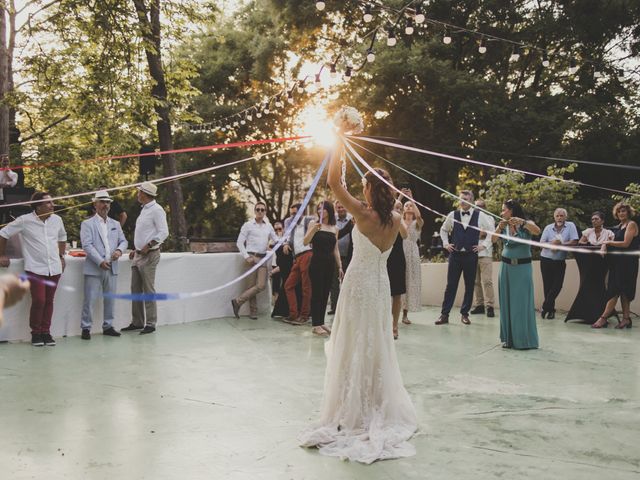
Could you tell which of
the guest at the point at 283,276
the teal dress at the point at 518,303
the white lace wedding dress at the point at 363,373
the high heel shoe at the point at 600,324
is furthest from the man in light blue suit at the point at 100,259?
the high heel shoe at the point at 600,324

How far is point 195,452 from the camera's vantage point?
A: 3.63 m

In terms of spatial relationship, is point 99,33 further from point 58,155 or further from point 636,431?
point 636,431

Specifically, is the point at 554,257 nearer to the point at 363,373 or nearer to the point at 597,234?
the point at 597,234

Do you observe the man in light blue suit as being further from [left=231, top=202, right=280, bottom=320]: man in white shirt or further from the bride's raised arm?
the bride's raised arm

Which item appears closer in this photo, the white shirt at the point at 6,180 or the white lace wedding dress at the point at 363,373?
the white lace wedding dress at the point at 363,373

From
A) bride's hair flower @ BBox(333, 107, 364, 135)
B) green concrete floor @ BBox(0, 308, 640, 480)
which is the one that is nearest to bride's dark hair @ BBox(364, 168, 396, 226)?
bride's hair flower @ BBox(333, 107, 364, 135)

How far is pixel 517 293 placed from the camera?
704 centimetres

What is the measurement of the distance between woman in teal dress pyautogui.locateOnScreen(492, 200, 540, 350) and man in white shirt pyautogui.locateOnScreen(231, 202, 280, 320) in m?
3.90

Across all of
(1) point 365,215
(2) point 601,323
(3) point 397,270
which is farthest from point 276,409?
(2) point 601,323

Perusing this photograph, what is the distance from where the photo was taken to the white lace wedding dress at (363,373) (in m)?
3.80

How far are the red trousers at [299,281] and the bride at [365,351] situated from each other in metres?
4.96

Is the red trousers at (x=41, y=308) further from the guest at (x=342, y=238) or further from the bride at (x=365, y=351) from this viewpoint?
the bride at (x=365, y=351)

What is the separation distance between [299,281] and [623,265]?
4702mm

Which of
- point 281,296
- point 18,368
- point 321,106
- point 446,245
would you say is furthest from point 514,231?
point 321,106
